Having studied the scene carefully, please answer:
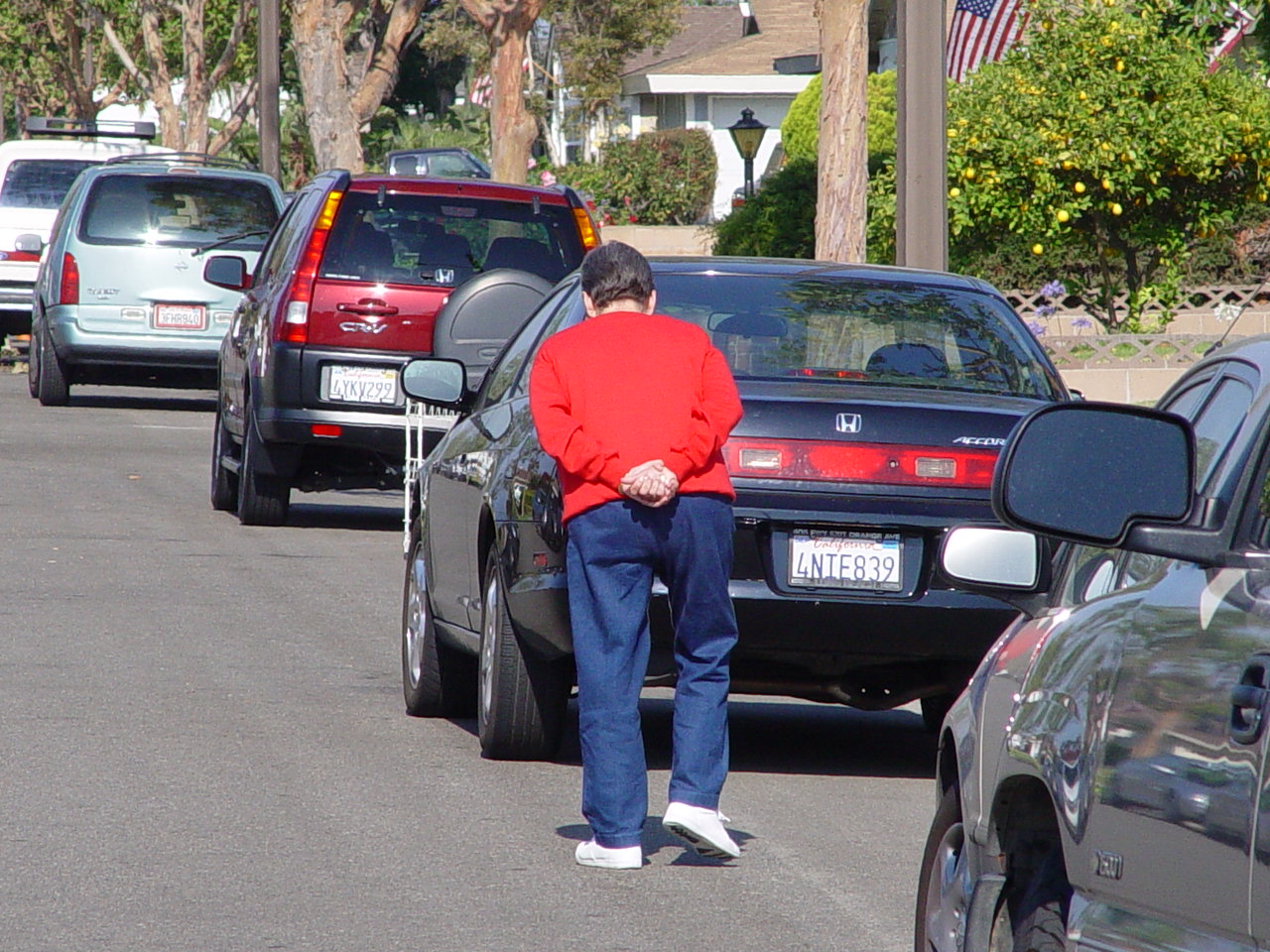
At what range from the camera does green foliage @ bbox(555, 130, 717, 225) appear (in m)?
56.7

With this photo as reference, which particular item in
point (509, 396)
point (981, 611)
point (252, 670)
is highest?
point (509, 396)

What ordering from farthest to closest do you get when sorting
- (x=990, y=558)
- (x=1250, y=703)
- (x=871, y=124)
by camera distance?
(x=871, y=124) < (x=990, y=558) < (x=1250, y=703)

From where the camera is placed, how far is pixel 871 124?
112 ft

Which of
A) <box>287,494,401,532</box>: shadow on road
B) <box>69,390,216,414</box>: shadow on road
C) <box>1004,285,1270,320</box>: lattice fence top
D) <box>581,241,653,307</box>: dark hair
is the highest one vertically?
<box>581,241,653,307</box>: dark hair

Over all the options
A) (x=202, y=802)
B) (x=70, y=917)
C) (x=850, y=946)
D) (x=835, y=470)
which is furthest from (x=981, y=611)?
(x=70, y=917)

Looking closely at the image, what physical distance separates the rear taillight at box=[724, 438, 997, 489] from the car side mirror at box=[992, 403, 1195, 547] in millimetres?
3779

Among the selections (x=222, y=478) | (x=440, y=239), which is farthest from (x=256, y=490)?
(x=440, y=239)

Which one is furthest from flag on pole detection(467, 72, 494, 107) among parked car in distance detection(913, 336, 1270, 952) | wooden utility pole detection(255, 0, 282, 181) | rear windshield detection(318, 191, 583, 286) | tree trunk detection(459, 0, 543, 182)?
parked car in distance detection(913, 336, 1270, 952)

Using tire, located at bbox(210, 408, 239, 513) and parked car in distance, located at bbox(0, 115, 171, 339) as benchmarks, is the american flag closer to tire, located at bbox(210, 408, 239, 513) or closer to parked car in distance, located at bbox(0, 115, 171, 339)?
parked car in distance, located at bbox(0, 115, 171, 339)

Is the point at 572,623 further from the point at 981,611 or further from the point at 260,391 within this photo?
the point at 260,391

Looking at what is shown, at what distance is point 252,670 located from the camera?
9.72 meters

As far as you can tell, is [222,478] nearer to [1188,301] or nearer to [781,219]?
[1188,301]

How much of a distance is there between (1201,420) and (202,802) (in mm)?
4087

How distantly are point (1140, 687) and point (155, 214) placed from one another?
18157 mm
